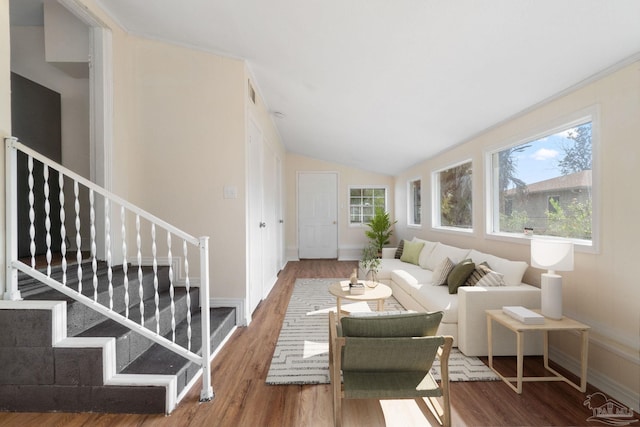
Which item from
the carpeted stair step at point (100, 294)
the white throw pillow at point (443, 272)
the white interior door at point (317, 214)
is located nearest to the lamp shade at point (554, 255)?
the white throw pillow at point (443, 272)

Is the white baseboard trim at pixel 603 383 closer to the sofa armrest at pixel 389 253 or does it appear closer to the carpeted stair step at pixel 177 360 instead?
the carpeted stair step at pixel 177 360

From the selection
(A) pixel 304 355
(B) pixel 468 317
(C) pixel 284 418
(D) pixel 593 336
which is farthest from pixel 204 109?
(D) pixel 593 336

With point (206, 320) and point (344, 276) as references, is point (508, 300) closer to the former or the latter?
point (206, 320)

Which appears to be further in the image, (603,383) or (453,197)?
(453,197)

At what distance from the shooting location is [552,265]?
2113 mm

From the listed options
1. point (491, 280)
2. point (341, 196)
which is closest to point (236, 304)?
point (491, 280)

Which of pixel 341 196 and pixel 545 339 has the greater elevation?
pixel 341 196

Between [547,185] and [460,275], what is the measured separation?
1153mm

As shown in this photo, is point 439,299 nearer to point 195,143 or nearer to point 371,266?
point 371,266

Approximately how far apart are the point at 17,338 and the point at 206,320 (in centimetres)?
108

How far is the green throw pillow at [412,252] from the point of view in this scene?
4.69 meters

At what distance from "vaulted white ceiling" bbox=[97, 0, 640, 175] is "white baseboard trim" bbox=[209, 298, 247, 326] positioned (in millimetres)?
2505

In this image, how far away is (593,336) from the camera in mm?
2121

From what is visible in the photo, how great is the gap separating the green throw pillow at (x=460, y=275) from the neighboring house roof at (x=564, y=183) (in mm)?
956
